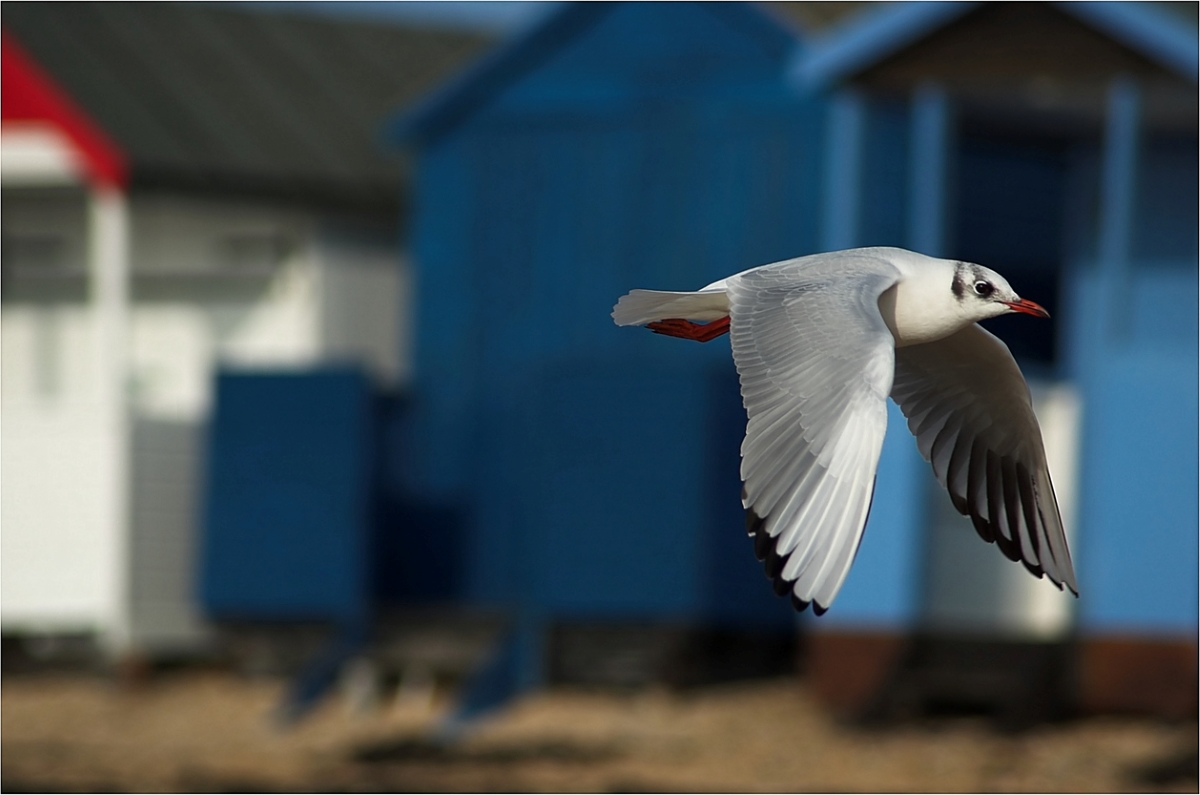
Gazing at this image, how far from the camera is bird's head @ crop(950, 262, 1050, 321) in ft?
16.9

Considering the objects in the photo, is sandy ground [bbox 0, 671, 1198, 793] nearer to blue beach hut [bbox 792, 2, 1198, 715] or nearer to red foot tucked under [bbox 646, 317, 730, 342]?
blue beach hut [bbox 792, 2, 1198, 715]

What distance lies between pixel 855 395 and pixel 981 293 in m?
0.85

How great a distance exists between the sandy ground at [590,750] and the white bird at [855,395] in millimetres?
4139

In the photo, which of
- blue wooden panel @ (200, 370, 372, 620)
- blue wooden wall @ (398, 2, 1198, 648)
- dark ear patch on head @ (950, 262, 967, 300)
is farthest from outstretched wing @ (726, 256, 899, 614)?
blue wooden panel @ (200, 370, 372, 620)

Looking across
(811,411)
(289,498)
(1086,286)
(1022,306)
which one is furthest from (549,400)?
(811,411)

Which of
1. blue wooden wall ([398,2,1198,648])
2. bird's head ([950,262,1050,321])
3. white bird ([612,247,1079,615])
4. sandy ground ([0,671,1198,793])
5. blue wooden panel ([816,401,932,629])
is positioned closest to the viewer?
white bird ([612,247,1079,615])

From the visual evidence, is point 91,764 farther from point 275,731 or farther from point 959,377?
point 959,377

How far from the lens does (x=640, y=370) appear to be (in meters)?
11.2

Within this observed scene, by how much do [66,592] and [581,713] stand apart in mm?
3608

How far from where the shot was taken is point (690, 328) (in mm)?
5664

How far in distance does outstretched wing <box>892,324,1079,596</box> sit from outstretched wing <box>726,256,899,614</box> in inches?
27.0

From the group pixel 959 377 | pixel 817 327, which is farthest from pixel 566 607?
pixel 817 327

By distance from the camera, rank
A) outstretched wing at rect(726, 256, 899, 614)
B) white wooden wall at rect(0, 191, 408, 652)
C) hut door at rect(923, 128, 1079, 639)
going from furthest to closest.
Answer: white wooden wall at rect(0, 191, 408, 652) → hut door at rect(923, 128, 1079, 639) → outstretched wing at rect(726, 256, 899, 614)

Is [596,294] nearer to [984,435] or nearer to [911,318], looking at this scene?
[984,435]
